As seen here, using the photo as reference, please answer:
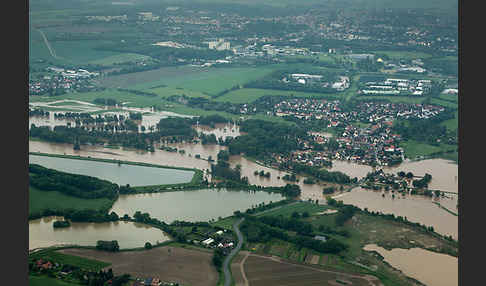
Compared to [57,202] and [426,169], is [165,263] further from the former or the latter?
[426,169]

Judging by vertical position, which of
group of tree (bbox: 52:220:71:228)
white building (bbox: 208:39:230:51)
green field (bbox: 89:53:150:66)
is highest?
white building (bbox: 208:39:230:51)

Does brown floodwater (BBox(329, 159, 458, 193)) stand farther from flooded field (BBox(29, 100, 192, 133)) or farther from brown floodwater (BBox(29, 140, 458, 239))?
flooded field (BBox(29, 100, 192, 133))

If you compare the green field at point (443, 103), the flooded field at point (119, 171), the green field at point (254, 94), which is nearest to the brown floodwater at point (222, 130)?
the green field at point (254, 94)

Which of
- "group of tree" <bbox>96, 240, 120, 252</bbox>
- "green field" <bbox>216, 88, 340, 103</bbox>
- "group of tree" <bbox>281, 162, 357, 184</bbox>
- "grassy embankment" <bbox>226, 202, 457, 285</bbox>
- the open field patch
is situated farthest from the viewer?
"green field" <bbox>216, 88, 340, 103</bbox>

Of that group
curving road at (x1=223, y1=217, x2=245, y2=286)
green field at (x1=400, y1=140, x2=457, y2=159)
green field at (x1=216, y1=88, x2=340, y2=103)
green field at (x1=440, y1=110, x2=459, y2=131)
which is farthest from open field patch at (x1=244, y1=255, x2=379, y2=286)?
green field at (x1=216, y1=88, x2=340, y2=103)

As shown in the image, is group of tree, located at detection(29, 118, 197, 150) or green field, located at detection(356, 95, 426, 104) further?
green field, located at detection(356, 95, 426, 104)

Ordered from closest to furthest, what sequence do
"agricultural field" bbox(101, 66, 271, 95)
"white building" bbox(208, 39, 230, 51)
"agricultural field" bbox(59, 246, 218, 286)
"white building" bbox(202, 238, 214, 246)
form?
"agricultural field" bbox(59, 246, 218, 286) → "white building" bbox(202, 238, 214, 246) → "agricultural field" bbox(101, 66, 271, 95) → "white building" bbox(208, 39, 230, 51)
